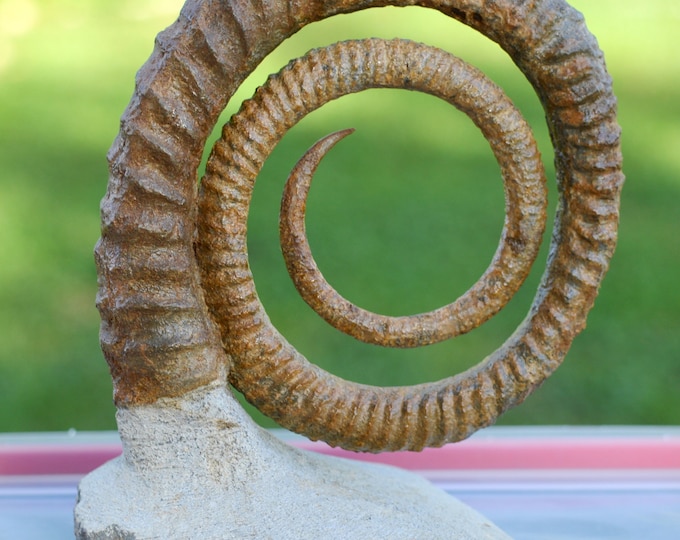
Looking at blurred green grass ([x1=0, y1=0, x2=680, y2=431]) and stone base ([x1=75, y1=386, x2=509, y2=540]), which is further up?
blurred green grass ([x1=0, y1=0, x2=680, y2=431])

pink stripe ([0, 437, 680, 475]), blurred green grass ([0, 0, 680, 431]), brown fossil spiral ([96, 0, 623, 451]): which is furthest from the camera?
blurred green grass ([0, 0, 680, 431])

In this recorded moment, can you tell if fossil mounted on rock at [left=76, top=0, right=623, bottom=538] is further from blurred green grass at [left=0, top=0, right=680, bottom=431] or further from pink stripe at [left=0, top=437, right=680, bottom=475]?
blurred green grass at [left=0, top=0, right=680, bottom=431]

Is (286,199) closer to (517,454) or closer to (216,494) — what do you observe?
(216,494)

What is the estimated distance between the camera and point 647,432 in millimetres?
2033

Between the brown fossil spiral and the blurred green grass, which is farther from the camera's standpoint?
the blurred green grass

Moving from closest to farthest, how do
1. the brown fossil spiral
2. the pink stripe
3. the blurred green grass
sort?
the brown fossil spiral
the pink stripe
the blurred green grass

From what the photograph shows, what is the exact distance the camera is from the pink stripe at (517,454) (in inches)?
75.8

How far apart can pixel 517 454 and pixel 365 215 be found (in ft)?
3.84

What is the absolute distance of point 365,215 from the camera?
3.00 metres

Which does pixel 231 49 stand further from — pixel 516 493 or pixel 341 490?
pixel 516 493

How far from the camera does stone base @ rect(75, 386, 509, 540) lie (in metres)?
1.44

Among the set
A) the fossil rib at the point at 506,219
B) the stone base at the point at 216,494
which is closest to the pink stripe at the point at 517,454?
the stone base at the point at 216,494

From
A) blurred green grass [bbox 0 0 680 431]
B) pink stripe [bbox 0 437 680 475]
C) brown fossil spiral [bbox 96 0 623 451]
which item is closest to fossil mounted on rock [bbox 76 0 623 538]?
brown fossil spiral [bbox 96 0 623 451]

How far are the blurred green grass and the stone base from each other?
1046mm
